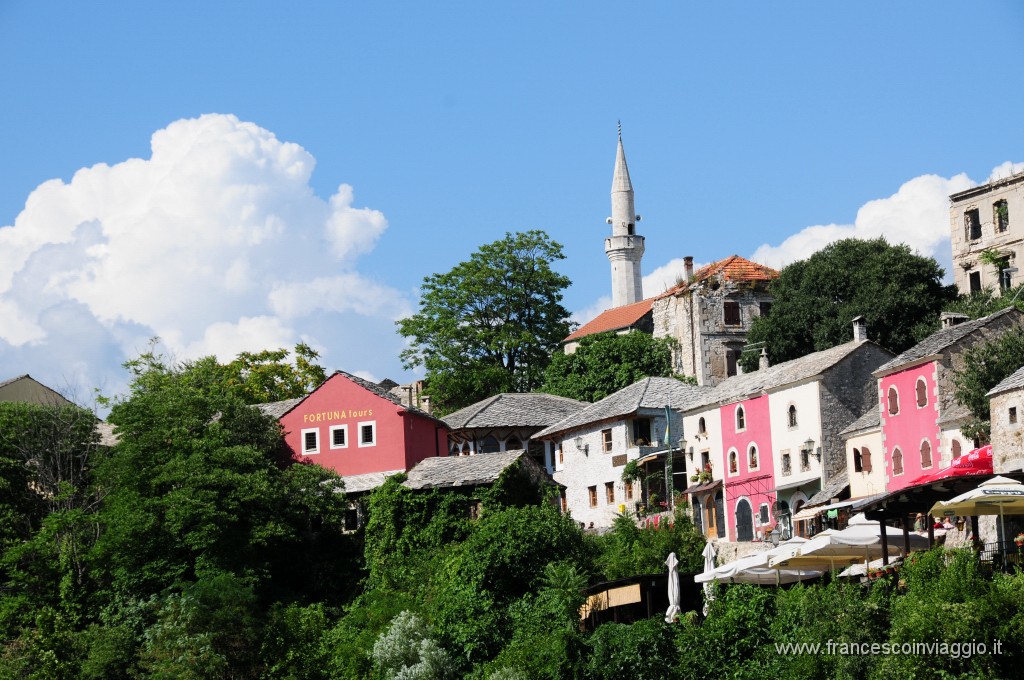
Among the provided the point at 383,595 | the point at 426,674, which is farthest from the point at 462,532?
the point at 426,674

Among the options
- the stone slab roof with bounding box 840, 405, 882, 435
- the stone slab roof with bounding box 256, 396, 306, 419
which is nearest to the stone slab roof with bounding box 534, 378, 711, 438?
the stone slab roof with bounding box 840, 405, 882, 435

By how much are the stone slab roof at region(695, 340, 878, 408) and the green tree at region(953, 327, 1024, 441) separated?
8.68 metres

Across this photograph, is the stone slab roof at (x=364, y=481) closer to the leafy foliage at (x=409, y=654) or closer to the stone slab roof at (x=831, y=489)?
the leafy foliage at (x=409, y=654)

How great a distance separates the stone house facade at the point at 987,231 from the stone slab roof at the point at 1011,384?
30.8 m

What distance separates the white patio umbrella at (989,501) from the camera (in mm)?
31000

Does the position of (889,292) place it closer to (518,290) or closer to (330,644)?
(518,290)

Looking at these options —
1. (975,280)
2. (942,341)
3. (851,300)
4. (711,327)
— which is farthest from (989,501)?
(711,327)

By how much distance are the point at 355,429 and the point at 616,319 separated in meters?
30.8

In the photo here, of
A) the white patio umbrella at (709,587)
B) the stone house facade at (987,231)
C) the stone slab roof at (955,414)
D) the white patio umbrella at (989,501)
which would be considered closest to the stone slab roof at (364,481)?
the stone slab roof at (955,414)

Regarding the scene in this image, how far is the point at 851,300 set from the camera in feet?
225

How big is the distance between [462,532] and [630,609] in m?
14.6

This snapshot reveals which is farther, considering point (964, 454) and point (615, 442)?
point (615, 442)

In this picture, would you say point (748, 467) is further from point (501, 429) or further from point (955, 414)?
point (501, 429)

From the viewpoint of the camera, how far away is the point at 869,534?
35.1 metres
